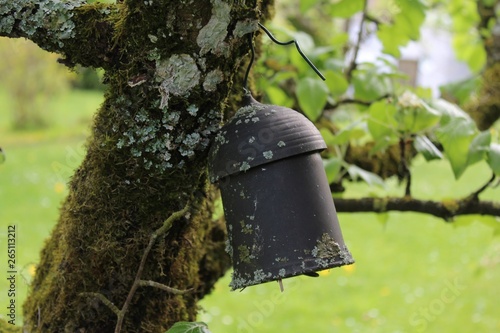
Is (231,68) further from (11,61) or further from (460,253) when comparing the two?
(11,61)

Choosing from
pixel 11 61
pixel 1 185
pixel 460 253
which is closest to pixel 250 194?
pixel 460 253

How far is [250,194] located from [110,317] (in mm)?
512

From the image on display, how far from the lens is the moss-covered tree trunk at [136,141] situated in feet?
4.73

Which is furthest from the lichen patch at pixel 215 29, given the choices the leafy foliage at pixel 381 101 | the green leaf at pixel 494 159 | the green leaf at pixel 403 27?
the green leaf at pixel 403 27

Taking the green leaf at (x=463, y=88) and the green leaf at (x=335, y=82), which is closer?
the green leaf at (x=335, y=82)

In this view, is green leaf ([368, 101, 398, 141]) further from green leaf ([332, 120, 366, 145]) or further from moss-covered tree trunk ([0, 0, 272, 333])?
moss-covered tree trunk ([0, 0, 272, 333])

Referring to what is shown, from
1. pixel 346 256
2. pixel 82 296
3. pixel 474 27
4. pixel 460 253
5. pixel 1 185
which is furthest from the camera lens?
pixel 1 185

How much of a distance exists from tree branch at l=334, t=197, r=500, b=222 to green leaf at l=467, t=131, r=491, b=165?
0.41 meters

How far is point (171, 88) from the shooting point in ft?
4.80

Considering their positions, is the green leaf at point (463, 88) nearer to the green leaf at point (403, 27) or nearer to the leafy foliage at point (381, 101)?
the leafy foliage at point (381, 101)

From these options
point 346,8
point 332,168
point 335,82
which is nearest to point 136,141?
point 332,168

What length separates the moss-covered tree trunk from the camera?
144 cm

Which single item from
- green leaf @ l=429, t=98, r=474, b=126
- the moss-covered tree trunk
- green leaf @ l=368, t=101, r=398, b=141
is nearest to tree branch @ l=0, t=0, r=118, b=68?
the moss-covered tree trunk

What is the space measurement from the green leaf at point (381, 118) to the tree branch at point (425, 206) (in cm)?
32
